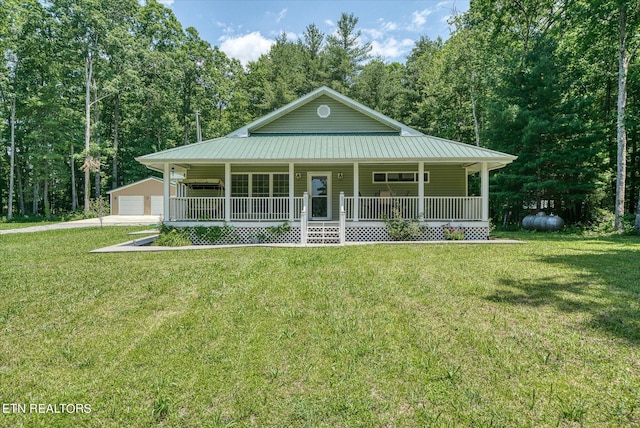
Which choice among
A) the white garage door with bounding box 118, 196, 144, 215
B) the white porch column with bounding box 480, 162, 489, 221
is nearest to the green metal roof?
the white porch column with bounding box 480, 162, 489, 221

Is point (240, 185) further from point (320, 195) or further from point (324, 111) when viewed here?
point (324, 111)

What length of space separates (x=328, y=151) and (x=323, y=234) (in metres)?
2.85

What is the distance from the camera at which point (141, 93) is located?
3123 cm

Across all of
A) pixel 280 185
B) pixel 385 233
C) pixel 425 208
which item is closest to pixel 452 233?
pixel 425 208

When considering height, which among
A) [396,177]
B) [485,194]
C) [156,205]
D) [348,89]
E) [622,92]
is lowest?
[156,205]

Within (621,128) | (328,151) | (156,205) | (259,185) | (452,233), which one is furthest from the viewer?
(156,205)

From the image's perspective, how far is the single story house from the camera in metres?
11.1

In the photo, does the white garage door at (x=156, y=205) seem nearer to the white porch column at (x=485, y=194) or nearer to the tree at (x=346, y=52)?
the tree at (x=346, y=52)

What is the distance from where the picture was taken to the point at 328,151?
1152cm

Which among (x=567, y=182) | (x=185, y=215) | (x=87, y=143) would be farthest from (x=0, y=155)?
(x=567, y=182)

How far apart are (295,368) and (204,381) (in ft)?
2.49

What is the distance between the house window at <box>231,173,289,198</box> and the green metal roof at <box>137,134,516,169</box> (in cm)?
155

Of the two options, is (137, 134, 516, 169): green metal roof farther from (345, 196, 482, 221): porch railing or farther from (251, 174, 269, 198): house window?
(251, 174, 269, 198): house window

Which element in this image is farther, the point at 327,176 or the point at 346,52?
the point at 346,52
